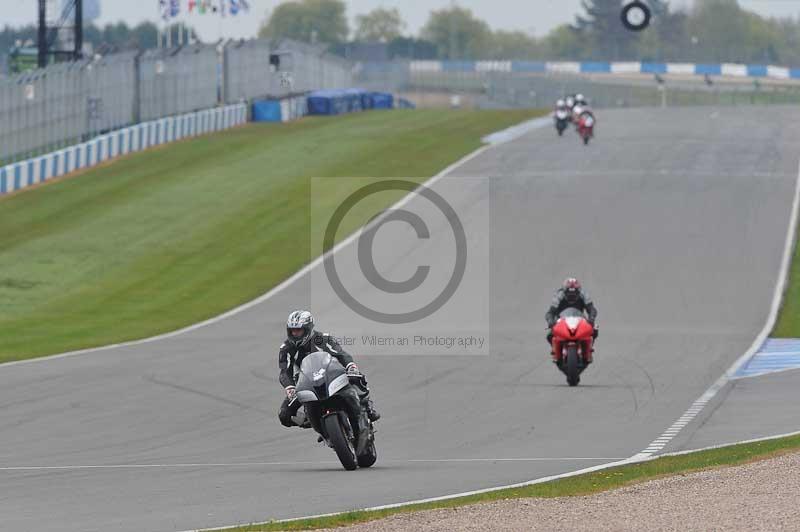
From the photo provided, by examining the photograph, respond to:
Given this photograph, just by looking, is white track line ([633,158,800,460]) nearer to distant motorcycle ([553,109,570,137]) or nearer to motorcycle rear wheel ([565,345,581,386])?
motorcycle rear wheel ([565,345,581,386])

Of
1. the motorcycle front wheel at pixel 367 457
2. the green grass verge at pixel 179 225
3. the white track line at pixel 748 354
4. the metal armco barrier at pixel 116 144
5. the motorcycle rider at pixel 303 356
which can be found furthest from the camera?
the metal armco barrier at pixel 116 144

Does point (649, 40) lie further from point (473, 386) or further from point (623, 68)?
point (473, 386)

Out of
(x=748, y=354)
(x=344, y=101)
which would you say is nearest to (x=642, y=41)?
(x=344, y=101)

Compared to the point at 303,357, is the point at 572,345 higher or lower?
lower

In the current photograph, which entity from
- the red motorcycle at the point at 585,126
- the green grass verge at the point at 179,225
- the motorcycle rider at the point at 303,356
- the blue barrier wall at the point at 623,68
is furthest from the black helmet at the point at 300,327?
the blue barrier wall at the point at 623,68

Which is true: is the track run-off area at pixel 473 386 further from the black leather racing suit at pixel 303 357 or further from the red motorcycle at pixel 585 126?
the red motorcycle at pixel 585 126

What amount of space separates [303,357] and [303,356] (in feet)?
0.03

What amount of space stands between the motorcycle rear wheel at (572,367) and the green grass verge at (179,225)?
387 inches

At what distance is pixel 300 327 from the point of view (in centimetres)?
1449

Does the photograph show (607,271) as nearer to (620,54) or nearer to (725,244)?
(725,244)

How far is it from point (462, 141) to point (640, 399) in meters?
37.8

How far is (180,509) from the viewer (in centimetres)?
1194

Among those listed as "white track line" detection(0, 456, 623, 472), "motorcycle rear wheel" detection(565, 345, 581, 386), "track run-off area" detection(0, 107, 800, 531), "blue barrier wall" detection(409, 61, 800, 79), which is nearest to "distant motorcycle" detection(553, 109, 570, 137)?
"track run-off area" detection(0, 107, 800, 531)

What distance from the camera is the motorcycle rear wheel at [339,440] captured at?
13898mm
